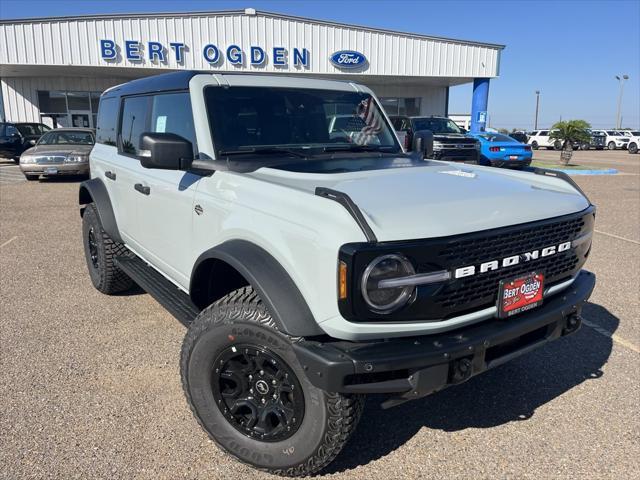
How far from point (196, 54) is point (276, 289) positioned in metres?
22.0

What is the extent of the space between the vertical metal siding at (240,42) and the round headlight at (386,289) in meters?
21.7

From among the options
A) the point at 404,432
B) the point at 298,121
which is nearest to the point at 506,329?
the point at 404,432

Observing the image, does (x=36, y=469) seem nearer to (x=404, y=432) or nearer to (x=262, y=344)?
(x=262, y=344)

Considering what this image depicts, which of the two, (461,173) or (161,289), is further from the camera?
(161,289)

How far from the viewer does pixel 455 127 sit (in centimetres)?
1566

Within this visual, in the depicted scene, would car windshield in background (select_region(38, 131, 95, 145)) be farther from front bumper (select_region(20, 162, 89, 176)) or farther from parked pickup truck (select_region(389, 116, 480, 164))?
parked pickup truck (select_region(389, 116, 480, 164))

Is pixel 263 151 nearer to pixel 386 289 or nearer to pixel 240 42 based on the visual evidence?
pixel 386 289

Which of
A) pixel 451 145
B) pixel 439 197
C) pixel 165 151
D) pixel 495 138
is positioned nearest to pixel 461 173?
pixel 439 197

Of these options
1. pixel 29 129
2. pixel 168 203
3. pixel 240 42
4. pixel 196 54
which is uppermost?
pixel 240 42

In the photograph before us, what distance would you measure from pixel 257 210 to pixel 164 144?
72 cm

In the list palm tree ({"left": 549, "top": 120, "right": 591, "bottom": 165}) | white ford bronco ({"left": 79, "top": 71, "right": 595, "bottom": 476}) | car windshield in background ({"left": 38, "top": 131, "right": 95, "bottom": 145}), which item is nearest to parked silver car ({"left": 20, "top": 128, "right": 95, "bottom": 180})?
car windshield in background ({"left": 38, "top": 131, "right": 95, "bottom": 145})

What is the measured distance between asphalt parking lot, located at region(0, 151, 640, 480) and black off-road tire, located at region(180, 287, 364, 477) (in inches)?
6.4

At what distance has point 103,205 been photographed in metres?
4.55

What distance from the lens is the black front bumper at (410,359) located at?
2000mm
